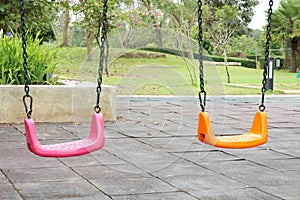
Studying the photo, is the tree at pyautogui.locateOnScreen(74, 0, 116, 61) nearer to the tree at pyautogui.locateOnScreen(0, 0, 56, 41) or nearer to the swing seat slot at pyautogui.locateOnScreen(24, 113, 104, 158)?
the tree at pyautogui.locateOnScreen(0, 0, 56, 41)

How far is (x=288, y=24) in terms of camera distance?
27.1 meters

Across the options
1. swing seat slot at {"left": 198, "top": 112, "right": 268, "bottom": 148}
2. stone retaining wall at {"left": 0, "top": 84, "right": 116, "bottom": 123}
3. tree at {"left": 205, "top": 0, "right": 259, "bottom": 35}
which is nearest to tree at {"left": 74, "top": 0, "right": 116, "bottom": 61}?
stone retaining wall at {"left": 0, "top": 84, "right": 116, "bottom": 123}

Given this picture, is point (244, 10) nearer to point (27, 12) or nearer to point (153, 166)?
point (27, 12)

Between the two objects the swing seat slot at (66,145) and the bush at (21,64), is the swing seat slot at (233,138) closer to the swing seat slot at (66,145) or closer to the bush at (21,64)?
the swing seat slot at (66,145)

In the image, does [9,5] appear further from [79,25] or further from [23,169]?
[79,25]

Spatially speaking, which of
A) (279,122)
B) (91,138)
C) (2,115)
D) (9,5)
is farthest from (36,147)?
(279,122)

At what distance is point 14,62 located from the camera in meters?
7.72

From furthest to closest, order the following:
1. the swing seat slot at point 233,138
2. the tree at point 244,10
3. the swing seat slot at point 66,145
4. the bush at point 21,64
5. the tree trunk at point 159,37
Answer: the tree at point 244,10
the bush at point 21,64
the tree trunk at point 159,37
the swing seat slot at point 233,138
the swing seat slot at point 66,145

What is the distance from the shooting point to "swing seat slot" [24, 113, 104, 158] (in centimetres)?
314

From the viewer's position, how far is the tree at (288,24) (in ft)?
87.5

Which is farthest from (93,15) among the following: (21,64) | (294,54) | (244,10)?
(244,10)

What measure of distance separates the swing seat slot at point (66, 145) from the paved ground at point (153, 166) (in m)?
0.48

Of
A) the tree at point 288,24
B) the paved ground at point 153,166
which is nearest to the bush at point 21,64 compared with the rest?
the paved ground at point 153,166

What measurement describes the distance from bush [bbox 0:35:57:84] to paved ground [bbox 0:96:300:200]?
0.87m
